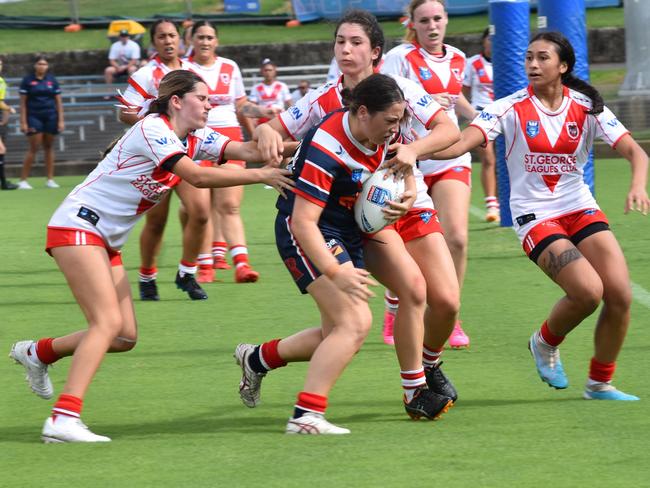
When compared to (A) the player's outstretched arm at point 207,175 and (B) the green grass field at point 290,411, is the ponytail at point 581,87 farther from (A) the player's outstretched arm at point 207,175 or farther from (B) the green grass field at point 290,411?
(A) the player's outstretched arm at point 207,175

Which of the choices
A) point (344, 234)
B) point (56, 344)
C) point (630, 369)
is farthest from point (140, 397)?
point (630, 369)

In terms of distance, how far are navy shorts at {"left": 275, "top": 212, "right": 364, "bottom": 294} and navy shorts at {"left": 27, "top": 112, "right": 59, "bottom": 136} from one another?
1534cm

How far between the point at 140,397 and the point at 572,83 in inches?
108

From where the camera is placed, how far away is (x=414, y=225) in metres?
6.28

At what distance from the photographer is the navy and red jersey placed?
66.9 ft

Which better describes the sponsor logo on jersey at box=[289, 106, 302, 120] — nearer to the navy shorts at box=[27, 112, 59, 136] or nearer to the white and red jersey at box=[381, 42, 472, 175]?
the white and red jersey at box=[381, 42, 472, 175]

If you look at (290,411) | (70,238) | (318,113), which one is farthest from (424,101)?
(70,238)

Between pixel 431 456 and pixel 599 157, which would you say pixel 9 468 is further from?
pixel 599 157

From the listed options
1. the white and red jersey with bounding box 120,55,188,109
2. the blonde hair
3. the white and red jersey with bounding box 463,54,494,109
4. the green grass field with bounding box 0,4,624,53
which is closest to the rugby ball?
the blonde hair

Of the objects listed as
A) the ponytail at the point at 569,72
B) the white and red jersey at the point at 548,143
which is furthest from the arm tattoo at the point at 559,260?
the ponytail at the point at 569,72

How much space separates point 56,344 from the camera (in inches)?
242

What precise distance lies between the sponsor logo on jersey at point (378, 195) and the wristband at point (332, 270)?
403 millimetres

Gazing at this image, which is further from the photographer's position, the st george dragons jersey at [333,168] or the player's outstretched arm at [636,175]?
the player's outstretched arm at [636,175]

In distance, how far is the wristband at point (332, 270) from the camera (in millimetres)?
5301
